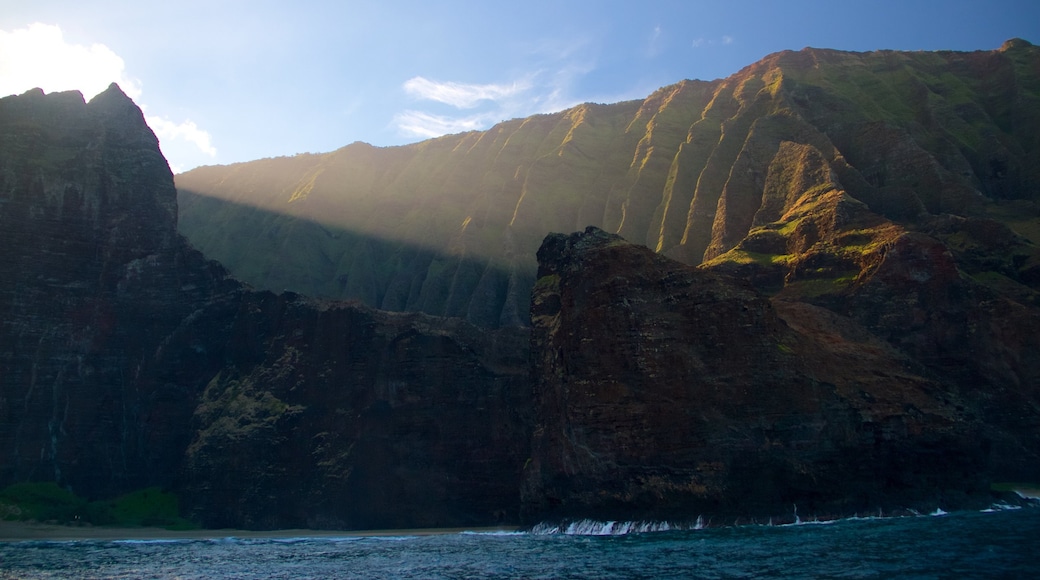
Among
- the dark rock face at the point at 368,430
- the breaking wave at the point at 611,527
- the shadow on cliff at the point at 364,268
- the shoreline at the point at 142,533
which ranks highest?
the shadow on cliff at the point at 364,268

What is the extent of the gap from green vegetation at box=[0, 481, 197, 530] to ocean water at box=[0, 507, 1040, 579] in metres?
13.5

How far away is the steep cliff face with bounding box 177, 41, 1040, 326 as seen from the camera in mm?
100188

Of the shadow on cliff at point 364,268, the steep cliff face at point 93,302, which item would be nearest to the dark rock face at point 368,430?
the steep cliff face at point 93,302

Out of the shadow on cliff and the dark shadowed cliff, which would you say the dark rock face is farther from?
the shadow on cliff

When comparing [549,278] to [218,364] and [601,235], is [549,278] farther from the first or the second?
[218,364]

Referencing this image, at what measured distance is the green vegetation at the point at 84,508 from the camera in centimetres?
7162

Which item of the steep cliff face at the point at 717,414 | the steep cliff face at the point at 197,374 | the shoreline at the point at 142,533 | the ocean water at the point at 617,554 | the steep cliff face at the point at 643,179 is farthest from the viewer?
the steep cliff face at the point at 643,179

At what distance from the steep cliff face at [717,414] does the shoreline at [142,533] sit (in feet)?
38.4

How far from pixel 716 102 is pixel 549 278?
8385 centimetres

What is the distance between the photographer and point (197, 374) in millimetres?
85188

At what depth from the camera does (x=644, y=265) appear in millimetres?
60531

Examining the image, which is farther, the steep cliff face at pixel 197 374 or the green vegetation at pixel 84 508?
the steep cliff face at pixel 197 374

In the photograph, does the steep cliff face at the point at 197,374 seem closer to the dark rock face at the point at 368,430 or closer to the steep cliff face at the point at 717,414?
the dark rock face at the point at 368,430

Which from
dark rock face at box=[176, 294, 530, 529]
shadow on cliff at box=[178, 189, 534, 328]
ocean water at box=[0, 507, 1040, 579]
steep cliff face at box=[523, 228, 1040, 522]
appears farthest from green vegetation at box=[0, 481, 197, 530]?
shadow on cliff at box=[178, 189, 534, 328]
